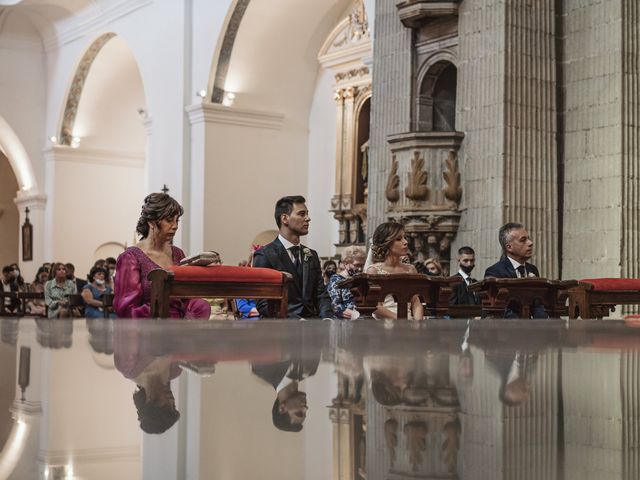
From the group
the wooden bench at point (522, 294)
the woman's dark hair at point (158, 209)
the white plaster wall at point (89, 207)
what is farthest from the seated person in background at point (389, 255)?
the white plaster wall at point (89, 207)

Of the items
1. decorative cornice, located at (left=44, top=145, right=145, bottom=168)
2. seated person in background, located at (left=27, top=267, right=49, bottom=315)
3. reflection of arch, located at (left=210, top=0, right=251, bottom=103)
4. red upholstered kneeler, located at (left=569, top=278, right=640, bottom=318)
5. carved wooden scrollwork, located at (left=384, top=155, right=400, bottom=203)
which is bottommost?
seated person in background, located at (left=27, top=267, right=49, bottom=315)

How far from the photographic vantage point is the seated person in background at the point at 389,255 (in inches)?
299

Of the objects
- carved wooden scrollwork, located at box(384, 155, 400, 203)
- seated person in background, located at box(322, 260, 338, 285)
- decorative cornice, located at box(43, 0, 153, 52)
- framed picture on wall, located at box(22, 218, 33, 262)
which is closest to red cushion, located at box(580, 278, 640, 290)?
carved wooden scrollwork, located at box(384, 155, 400, 203)

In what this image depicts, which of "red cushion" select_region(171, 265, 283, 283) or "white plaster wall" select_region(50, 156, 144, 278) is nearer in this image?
"red cushion" select_region(171, 265, 283, 283)

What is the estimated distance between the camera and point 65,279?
1552 centimetres

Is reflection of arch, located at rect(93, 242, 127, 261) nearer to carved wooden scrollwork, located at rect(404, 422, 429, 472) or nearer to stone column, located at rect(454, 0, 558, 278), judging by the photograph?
stone column, located at rect(454, 0, 558, 278)

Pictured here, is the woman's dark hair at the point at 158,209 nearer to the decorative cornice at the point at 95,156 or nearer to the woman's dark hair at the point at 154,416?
the woman's dark hair at the point at 154,416

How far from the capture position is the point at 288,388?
2.69 metres

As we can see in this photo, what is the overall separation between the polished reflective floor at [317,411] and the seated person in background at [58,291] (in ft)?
36.7

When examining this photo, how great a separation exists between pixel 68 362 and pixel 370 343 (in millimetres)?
1405

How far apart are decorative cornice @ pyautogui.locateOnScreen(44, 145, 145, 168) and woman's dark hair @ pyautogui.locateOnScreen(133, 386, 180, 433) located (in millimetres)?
23358

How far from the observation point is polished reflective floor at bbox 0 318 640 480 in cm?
163

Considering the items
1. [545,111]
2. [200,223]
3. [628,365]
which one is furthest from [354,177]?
[628,365]

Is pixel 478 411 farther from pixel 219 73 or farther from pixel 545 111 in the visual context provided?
pixel 219 73
